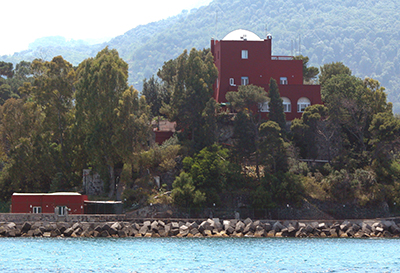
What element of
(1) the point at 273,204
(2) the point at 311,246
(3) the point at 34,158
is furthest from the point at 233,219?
(3) the point at 34,158

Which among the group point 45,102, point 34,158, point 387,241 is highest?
point 45,102

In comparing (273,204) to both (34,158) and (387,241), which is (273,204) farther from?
(34,158)

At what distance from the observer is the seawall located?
49.2 m

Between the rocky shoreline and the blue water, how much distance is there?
7.42 ft

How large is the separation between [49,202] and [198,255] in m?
20.0

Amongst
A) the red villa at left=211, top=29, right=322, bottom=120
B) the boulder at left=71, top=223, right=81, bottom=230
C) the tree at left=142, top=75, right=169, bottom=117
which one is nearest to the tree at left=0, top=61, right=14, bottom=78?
the tree at left=142, top=75, right=169, bottom=117

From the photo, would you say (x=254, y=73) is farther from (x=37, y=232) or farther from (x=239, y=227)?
(x=37, y=232)

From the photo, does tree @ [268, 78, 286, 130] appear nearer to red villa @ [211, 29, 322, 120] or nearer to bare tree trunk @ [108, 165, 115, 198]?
red villa @ [211, 29, 322, 120]

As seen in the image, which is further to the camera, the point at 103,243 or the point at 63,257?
the point at 103,243

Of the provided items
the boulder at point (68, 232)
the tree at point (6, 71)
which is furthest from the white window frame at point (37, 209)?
the tree at point (6, 71)

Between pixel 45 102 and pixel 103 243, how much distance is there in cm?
2362

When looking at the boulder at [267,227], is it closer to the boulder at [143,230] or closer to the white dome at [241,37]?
the boulder at [143,230]

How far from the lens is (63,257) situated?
118 ft

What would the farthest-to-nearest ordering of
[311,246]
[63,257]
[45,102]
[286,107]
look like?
[286,107] → [45,102] → [311,246] → [63,257]
